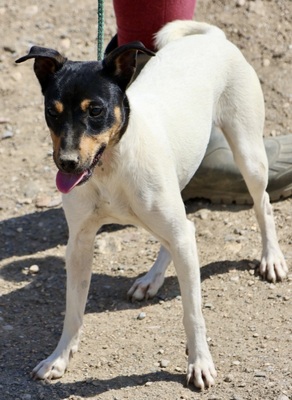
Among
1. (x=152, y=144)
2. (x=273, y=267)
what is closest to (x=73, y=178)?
(x=152, y=144)

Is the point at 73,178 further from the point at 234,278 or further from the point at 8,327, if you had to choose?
the point at 234,278

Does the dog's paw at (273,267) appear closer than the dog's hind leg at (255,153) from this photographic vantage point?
No

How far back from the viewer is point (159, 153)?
454cm

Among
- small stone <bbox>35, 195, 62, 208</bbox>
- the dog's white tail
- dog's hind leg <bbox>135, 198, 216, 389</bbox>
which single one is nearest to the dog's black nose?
dog's hind leg <bbox>135, 198, 216, 389</bbox>

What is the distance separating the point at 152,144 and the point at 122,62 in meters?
0.46

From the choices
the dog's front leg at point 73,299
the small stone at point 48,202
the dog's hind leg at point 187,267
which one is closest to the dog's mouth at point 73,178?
the dog's hind leg at point 187,267

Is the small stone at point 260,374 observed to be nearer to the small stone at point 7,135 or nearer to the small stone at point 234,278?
the small stone at point 234,278

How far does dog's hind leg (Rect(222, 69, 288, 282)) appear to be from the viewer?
215 inches

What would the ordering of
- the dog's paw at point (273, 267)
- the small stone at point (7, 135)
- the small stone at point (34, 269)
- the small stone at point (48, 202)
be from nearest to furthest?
the dog's paw at point (273, 267) → the small stone at point (34, 269) → the small stone at point (48, 202) → the small stone at point (7, 135)

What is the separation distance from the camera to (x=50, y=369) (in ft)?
16.0

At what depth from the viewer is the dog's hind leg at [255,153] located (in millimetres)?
5449

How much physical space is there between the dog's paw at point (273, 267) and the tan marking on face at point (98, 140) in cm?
179

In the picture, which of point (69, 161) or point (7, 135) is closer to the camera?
point (69, 161)

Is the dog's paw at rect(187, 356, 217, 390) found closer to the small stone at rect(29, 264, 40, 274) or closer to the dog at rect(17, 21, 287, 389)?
the dog at rect(17, 21, 287, 389)
